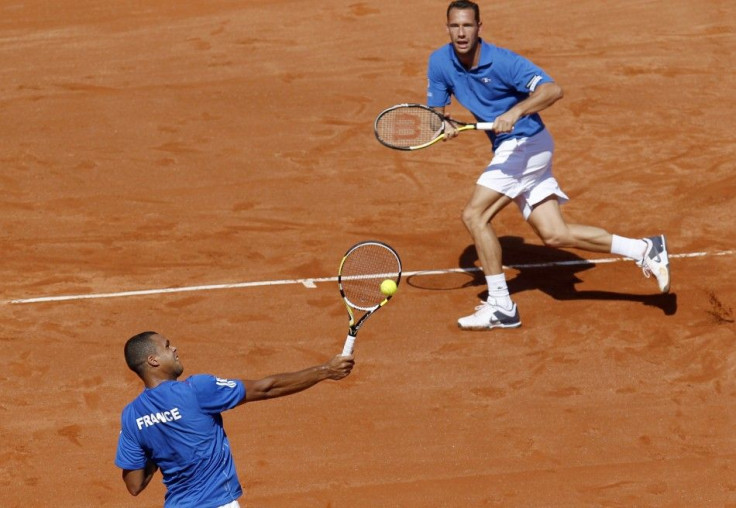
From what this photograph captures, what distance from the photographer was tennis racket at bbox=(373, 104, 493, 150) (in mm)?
9930

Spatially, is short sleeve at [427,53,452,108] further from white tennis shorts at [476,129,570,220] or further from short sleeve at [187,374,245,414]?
short sleeve at [187,374,245,414]

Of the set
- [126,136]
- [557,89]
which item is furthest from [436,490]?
[126,136]

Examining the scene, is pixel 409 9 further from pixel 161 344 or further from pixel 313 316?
pixel 161 344

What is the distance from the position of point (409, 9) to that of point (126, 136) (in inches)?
201

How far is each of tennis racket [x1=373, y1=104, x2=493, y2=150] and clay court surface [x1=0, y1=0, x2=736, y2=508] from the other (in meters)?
1.51

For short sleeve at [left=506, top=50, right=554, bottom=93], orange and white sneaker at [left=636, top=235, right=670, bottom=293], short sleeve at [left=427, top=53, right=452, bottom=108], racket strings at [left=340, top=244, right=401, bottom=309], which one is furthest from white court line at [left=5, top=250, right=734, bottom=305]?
short sleeve at [left=506, top=50, right=554, bottom=93]

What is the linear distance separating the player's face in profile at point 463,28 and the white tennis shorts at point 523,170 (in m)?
0.90

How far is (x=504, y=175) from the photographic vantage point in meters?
9.88

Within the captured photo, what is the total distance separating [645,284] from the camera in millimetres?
10844

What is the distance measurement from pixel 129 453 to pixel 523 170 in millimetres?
4748

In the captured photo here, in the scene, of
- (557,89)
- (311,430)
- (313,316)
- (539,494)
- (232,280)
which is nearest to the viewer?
(539,494)

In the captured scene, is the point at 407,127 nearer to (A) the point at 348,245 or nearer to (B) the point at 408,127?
Answer: (B) the point at 408,127

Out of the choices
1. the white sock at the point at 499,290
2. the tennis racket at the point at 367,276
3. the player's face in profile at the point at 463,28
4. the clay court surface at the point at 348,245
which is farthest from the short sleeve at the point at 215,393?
the player's face in profile at the point at 463,28

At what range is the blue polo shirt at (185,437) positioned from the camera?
6.17 m
